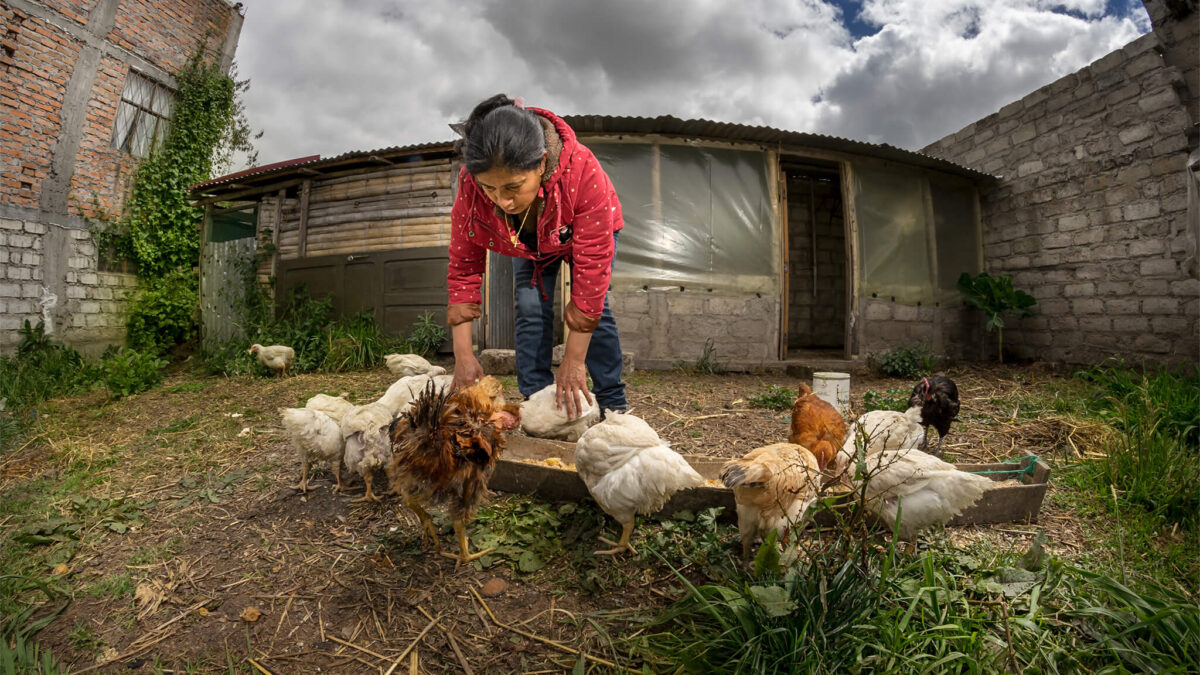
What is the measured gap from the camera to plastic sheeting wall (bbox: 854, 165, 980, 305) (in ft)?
25.7

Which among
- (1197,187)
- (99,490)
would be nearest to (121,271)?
(99,490)

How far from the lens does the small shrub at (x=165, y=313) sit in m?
9.54

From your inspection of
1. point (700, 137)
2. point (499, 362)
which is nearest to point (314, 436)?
point (499, 362)

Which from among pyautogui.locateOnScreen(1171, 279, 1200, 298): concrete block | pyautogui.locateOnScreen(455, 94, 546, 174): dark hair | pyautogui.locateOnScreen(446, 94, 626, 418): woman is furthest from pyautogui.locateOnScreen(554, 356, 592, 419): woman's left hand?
pyautogui.locateOnScreen(1171, 279, 1200, 298): concrete block

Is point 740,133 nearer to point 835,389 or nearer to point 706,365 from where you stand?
point 706,365

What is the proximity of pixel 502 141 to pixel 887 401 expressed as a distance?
15.3 ft

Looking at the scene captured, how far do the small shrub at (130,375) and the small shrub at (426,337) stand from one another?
3.13 m

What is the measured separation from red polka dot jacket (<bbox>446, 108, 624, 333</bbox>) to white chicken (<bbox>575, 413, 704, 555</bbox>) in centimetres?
52

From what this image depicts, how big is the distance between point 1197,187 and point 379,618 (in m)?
4.04

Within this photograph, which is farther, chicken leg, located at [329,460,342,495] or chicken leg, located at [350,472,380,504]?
chicken leg, located at [329,460,342,495]

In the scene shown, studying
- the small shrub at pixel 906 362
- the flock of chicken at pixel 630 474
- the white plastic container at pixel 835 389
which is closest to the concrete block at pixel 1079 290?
the small shrub at pixel 906 362

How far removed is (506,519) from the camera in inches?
89.6

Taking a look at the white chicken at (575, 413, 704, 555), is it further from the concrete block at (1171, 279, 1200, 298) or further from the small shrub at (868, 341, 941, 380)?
the concrete block at (1171, 279, 1200, 298)

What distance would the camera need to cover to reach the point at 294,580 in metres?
1.93
